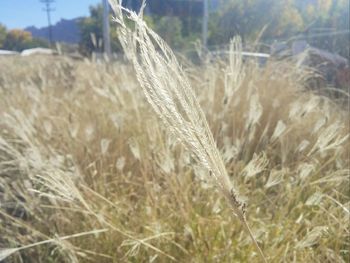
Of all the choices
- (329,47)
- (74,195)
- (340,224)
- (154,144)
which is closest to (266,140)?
(154,144)

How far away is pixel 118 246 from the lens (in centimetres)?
120

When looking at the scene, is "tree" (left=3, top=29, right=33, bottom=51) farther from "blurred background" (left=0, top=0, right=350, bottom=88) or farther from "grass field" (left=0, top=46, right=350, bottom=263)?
"grass field" (left=0, top=46, right=350, bottom=263)

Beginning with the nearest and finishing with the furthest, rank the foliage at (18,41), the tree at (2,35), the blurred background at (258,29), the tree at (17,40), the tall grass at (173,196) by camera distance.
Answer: the tall grass at (173,196), the blurred background at (258,29), the tree at (2,35), the foliage at (18,41), the tree at (17,40)

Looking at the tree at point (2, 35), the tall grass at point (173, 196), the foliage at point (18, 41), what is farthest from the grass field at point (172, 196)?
the foliage at point (18, 41)

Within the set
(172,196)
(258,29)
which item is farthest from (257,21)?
(172,196)

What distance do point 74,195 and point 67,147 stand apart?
92cm

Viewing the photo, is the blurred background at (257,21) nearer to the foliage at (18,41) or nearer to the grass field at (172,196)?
the grass field at (172,196)

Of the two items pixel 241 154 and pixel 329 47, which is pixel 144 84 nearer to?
pixel 241 154

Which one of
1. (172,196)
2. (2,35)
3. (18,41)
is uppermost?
(172,196)

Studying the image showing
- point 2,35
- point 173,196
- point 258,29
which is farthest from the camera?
point 2,35

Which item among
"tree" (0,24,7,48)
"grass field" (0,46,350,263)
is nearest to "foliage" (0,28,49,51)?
"tree" (0,24,7,48)

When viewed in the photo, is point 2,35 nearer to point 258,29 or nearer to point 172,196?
point 258,29

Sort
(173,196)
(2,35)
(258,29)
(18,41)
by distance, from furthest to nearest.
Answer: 1. (18,41)
2. (2,35)
3. (258,29)
4. (173,196)

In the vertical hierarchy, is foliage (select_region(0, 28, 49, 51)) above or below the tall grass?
below
